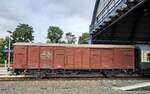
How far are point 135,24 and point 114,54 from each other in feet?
43.3

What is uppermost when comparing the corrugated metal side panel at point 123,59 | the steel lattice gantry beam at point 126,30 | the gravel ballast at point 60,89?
the steel lattice gantry beam at point 126,30

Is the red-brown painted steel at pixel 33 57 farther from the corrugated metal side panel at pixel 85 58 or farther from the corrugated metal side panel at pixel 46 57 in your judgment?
the corrugated metal side panel at pixel 85 58

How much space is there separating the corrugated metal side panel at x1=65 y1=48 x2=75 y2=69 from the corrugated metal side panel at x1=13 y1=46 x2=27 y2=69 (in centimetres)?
384

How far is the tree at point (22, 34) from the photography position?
92694 mm

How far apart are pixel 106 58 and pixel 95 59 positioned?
111 centimetres

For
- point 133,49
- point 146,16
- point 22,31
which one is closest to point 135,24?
point 146,16

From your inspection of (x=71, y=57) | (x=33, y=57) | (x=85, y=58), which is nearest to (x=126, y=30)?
(x=85, y=58)

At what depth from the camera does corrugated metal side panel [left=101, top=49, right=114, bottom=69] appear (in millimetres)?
28506

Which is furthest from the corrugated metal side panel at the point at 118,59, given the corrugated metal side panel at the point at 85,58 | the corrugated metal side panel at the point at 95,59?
the corrugated metal side panel at the point at 85,58

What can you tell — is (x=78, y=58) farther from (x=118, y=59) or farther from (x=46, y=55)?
(x=118, y=59)

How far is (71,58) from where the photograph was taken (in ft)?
92.0

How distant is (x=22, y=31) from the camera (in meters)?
95.3

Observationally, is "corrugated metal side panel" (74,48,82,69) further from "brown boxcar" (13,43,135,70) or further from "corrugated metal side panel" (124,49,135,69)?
"corrugated metal side panel" (124,49,135,69)

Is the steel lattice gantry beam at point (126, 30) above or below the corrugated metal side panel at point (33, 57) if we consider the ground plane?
above
